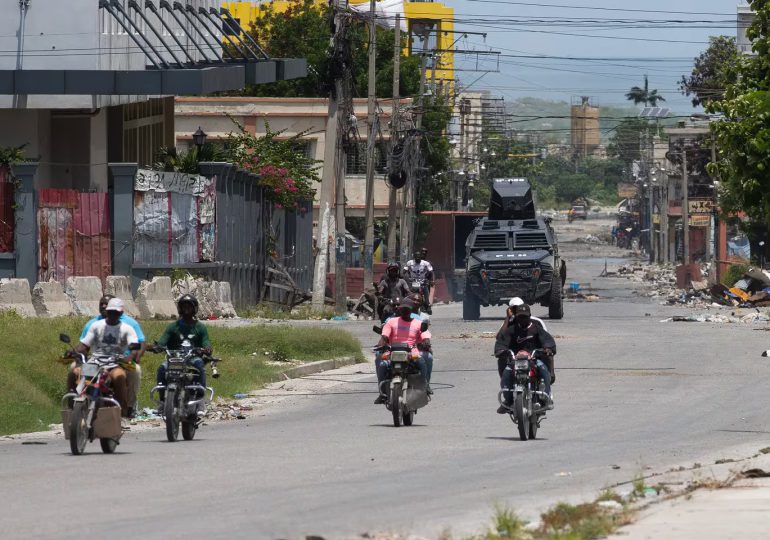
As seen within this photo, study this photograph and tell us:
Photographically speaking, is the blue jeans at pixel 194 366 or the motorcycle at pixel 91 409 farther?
the blue jeans at pixel 194 366

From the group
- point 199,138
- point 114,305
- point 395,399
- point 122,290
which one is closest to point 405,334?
point 395,399

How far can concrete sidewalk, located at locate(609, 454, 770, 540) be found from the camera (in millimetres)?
9398

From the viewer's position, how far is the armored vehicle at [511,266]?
38875 millimetres

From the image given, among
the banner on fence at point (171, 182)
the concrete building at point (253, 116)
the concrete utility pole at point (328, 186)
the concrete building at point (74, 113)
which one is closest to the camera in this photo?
the concrete building at point (74, 113)

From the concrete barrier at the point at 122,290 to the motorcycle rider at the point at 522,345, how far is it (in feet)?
58.7

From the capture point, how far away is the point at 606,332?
3491cm

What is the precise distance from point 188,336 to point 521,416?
11.6 feet

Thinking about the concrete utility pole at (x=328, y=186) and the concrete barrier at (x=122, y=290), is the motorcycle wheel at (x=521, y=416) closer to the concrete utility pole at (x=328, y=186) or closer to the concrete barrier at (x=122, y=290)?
the concrete barrier at (x=122, y=290)

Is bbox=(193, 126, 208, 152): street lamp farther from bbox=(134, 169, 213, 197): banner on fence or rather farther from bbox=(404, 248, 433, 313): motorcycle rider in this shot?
bbox=(404, 248, 433, 313): motorcycle rider

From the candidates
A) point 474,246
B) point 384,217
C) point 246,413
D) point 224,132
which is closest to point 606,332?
point 474,246

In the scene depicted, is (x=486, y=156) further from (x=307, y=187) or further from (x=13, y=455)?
(x=13, y=455)

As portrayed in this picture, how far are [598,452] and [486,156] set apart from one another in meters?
121

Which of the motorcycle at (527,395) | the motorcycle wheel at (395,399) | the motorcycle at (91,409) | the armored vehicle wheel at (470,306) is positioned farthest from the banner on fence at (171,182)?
the motorcycle at (91,409)

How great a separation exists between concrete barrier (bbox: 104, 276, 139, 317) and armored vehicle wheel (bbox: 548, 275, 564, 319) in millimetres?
11072
